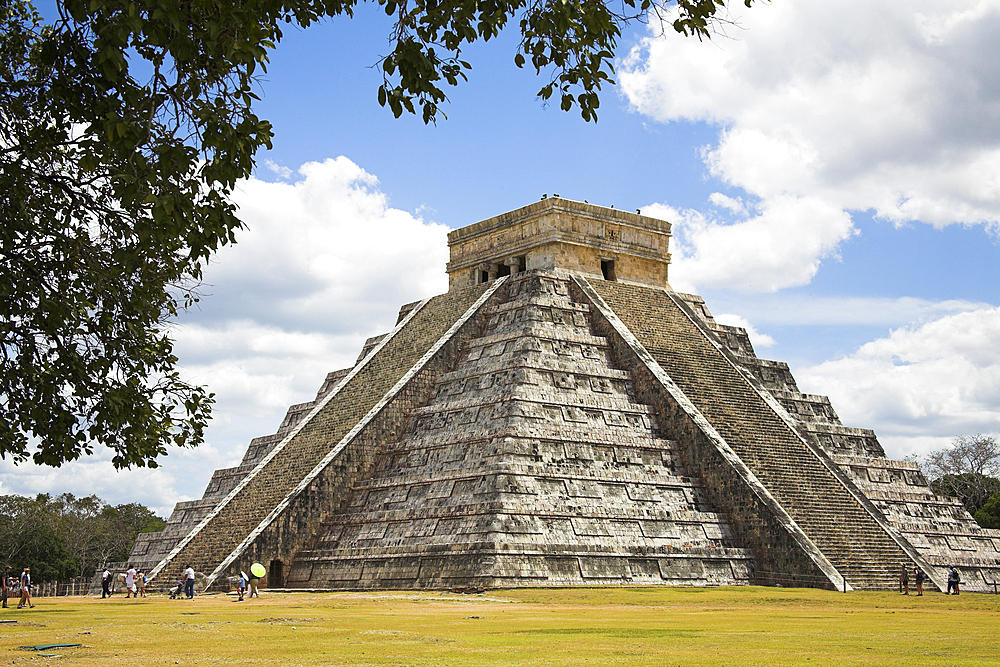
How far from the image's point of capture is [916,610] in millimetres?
16453

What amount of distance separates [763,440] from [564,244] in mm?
8453

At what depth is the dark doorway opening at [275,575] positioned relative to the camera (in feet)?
75.9

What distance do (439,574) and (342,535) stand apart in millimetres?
3779

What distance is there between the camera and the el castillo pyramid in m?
21.2

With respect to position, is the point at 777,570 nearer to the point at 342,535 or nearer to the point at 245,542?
the point at 342,535

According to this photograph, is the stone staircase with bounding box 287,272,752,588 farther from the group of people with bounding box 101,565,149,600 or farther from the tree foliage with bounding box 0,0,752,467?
the tree foliage with bounding box 0,0,752,467

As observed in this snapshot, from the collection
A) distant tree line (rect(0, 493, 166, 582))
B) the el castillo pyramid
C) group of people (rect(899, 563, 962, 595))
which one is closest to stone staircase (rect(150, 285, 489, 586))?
the el castillo pyramid

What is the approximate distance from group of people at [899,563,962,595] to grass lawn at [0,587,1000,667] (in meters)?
0.77

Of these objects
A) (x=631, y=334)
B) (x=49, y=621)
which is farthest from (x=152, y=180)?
(x=631, y=334)

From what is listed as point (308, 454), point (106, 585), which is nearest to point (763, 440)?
point (308, 454)

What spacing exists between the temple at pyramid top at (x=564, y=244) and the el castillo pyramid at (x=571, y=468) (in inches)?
2.9

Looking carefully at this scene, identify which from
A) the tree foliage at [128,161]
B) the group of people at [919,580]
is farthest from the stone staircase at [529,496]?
the tree foliage at [128,161]

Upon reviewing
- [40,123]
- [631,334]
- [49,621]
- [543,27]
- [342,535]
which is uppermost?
[631,334]

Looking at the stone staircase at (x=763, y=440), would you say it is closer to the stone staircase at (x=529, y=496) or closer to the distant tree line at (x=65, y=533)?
the stone staircase at (x=529, y=496)
